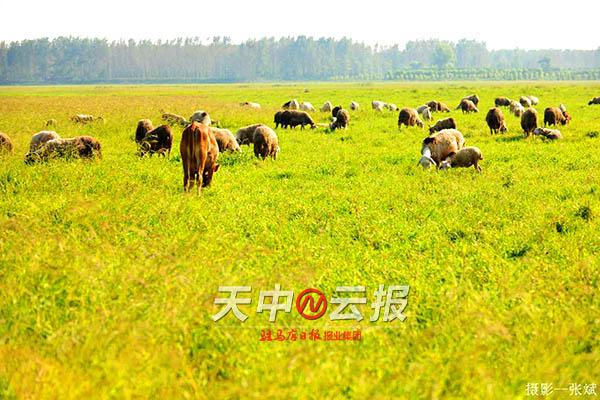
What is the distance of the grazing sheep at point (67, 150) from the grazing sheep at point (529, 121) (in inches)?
724

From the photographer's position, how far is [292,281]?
20.4 ft

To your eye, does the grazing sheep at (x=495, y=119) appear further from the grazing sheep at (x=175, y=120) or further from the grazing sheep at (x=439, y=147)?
the grazing sheep at (x=175, y=120)

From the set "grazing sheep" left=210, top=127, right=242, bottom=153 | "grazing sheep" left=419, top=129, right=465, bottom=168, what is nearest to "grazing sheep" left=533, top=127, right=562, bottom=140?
"grazing sheep" left=419, top=129, right=465, bottom=168

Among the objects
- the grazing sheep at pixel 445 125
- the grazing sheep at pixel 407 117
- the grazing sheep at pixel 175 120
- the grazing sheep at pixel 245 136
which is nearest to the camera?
the grazing sheep at pixel 245 136

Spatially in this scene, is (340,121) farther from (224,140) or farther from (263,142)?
(263,142)

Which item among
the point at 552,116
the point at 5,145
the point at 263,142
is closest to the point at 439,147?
the point at 263,142

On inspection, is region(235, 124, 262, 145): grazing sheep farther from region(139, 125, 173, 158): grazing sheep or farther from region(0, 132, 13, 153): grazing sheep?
region(0, 132, 13, 153): grazing sheep

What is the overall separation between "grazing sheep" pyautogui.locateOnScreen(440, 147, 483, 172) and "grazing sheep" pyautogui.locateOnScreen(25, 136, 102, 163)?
11469 mm

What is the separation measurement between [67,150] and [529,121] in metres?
19.5

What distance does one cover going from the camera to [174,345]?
4703 mm

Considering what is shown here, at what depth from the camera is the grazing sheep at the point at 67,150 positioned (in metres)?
15.1

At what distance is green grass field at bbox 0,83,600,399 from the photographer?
171 inches

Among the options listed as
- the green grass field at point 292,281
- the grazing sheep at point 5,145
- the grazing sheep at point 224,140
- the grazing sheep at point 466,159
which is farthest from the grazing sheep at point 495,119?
the grazing sheep at point 5,145

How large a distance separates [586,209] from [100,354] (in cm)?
924
